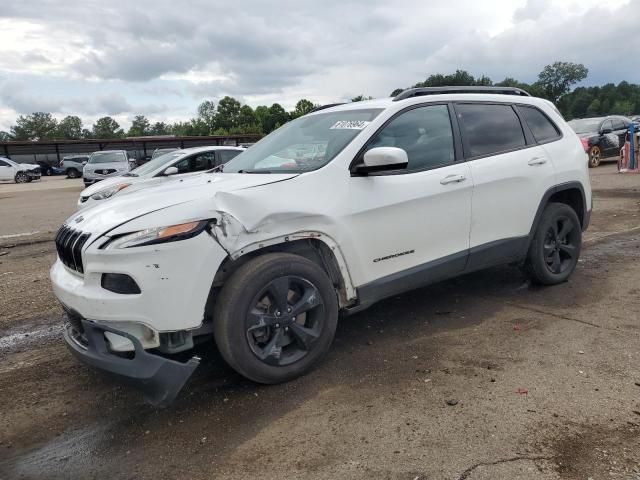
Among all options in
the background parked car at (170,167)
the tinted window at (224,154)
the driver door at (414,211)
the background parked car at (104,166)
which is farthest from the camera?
the background parked car at (104,166)

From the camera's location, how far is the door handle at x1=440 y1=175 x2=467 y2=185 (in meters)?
4.05

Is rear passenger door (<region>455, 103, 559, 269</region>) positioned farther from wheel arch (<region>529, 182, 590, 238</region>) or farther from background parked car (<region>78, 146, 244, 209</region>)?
background parked car (<region>78, 146, 244, 209</region>)

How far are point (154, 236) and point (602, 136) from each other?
1906cm

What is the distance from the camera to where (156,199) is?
10.7 ft

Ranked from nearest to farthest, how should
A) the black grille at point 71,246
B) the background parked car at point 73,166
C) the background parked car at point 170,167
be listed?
the black grille at point 71,246
the background parked car at point 170,167
the background parked car at point 73,166

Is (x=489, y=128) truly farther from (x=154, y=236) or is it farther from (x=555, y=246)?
(x=154, y=236)

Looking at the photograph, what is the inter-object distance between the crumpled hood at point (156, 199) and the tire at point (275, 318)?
0.51 m

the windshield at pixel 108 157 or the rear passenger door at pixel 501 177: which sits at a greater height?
the windshield at pixel 108 157

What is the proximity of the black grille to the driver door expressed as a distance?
166cm

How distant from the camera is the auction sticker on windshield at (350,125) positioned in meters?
3.89

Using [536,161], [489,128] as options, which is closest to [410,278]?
[489,128]

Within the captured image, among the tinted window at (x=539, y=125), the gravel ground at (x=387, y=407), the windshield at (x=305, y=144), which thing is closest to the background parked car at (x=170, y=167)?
→ the gravel ground at (x=387, y=407)

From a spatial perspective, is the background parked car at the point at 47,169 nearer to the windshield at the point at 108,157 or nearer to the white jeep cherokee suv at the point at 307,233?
the windshield at the point at 108,157

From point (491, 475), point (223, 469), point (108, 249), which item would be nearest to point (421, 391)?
point (491, 475)
